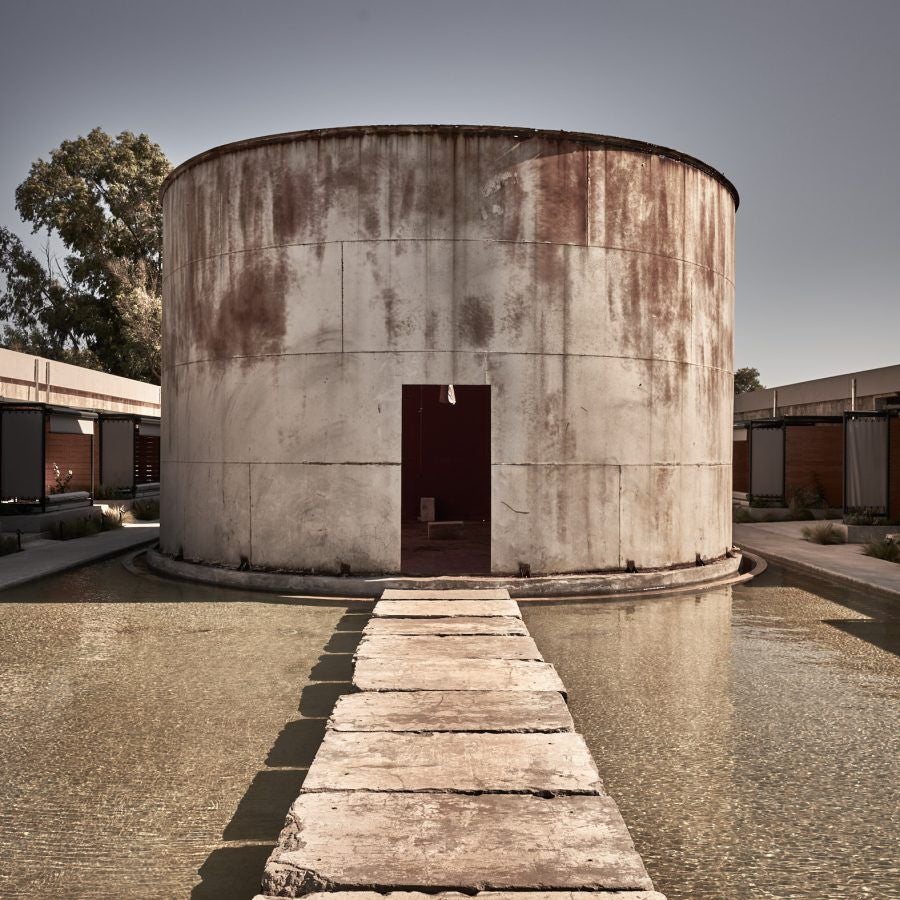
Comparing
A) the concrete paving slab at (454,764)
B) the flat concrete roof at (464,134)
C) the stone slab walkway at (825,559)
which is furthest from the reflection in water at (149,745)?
the stone slab walkway at (825,559)

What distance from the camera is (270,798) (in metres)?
4.29

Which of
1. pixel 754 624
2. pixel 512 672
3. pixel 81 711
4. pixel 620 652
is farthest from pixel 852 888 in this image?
pixel 754 624

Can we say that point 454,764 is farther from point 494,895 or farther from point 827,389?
point 827,389

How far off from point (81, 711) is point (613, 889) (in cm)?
408

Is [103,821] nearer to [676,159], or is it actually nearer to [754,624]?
[754,624]

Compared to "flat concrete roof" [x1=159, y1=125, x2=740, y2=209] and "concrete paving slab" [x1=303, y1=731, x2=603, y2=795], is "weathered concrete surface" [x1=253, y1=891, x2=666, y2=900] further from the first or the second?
"flat concrete roof" [x1=159, y1=125, x2=740, y2=209]

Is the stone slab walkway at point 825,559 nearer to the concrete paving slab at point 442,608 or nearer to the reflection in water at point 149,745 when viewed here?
the concrete paving slab at point 442,608

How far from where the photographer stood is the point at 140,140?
39.4 meters

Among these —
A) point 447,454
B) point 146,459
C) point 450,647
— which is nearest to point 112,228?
point 146,459

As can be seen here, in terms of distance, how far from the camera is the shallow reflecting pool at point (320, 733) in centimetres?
364

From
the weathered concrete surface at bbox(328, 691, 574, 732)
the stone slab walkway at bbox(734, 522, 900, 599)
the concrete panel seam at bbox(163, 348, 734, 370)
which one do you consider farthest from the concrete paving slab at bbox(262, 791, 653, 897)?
the stone slab walkway at bbox(734, 522, 900, 599)

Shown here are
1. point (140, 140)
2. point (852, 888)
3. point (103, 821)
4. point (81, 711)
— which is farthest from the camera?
point (140, 140)

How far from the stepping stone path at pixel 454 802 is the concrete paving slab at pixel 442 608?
5.80 ft

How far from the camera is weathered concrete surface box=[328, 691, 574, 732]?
4.77m
